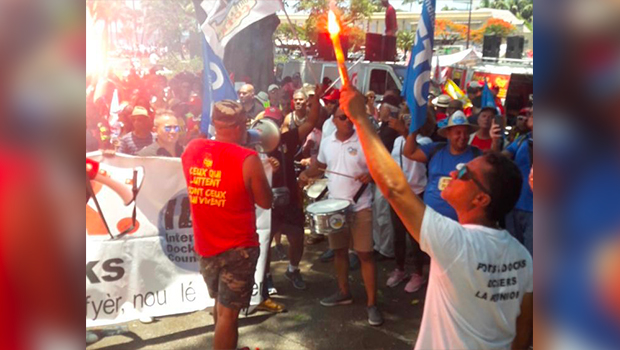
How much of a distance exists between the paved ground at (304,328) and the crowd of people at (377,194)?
128mm

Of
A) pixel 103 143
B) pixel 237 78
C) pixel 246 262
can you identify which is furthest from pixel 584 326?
pixel 237 78

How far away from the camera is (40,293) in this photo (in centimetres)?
104

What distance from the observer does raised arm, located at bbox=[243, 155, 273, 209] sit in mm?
3861

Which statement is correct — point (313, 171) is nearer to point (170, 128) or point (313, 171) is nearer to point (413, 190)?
point (413, 190)

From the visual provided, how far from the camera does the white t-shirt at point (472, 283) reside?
7.66 feet

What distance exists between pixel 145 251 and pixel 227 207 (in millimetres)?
1398

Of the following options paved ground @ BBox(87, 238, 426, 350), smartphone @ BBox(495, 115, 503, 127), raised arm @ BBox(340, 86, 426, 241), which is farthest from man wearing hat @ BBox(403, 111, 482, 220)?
raised arm @ BBox(340, 86, 426, 241)

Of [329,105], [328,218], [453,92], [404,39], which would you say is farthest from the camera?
[453,92]

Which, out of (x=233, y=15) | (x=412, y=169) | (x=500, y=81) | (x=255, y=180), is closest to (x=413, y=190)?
(x=412, y=169)

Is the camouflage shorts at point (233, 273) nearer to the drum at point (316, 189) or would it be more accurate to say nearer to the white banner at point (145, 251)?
the white banner at point (145, 251)

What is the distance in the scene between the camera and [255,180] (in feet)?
12.7

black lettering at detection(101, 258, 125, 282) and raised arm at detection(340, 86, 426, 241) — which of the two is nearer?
raised arm at detection(340, 86, 426, 241)

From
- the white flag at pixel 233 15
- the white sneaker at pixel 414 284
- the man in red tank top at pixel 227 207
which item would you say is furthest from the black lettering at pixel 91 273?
the white sneaker at pixel 414 284

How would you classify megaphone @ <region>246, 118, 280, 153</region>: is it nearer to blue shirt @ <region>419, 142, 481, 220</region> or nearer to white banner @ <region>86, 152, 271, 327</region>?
white banner @ <region>86, 152, 271, 327</region>
